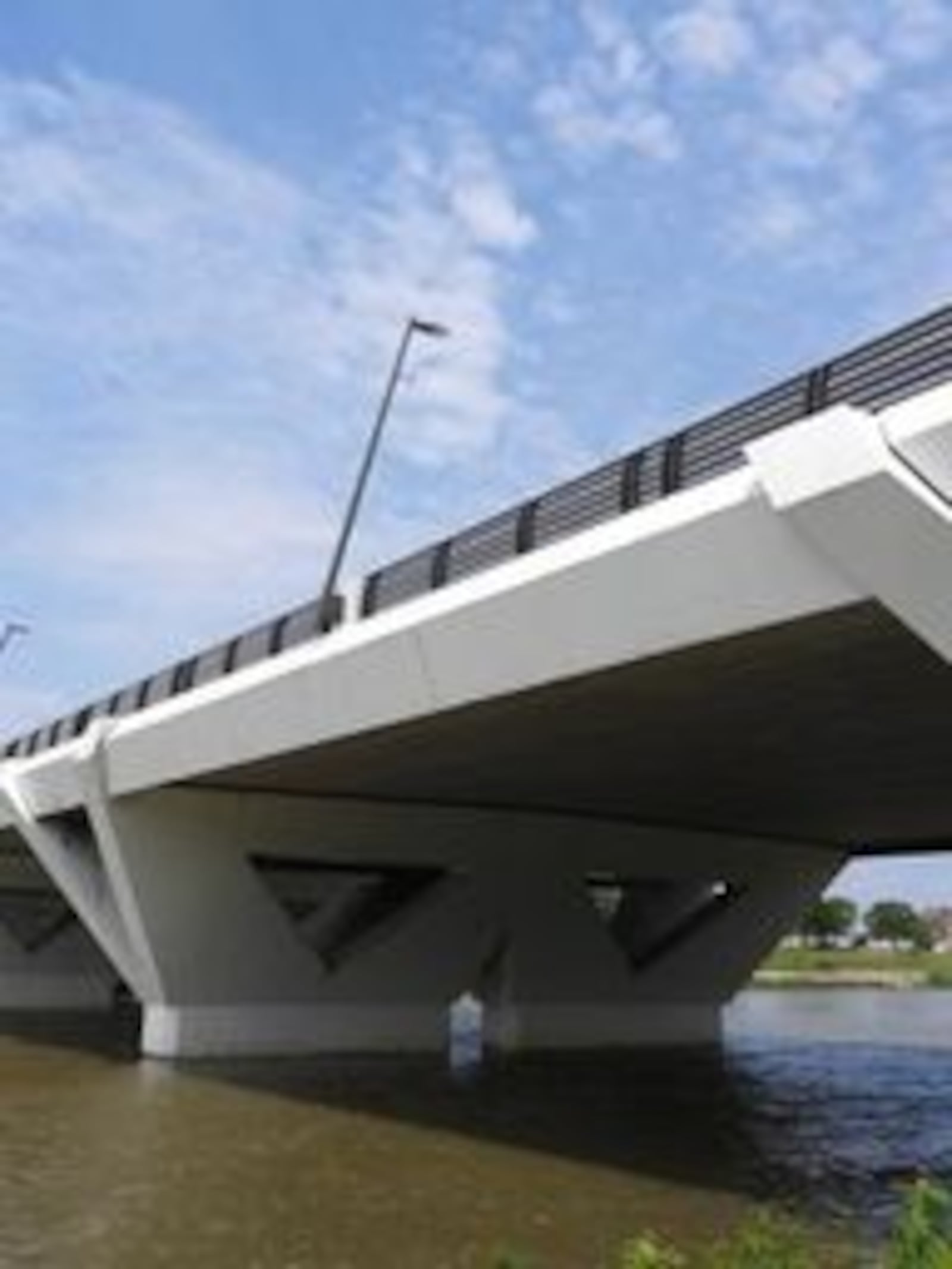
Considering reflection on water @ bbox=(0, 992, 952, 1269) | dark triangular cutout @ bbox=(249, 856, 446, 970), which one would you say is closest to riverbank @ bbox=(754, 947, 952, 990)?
dark triangular cutout @ bbox=(249, 856, 446, 970)

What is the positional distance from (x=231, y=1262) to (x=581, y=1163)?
775 cm

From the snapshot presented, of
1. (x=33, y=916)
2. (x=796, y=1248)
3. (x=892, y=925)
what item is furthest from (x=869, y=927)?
(x=796, y=1248)

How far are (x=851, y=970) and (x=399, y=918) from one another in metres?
111

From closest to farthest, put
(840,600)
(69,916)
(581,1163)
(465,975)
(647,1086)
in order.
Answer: (840,600), (581,1163), (647,1086), (465,975), (69,916)

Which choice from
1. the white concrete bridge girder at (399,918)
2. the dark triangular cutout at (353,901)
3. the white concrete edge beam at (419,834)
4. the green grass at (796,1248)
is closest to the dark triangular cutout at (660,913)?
the white concrete bridge girder at (399,918)

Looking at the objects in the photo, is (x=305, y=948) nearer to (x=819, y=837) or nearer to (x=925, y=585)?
(x=819, y=837)

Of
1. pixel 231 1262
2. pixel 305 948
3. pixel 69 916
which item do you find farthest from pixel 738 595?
pixel 69 916

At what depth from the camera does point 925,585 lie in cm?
1436

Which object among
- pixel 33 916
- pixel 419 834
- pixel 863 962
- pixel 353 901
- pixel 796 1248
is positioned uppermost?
pixel 863 962

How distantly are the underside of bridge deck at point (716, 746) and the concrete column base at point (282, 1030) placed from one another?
186 inches

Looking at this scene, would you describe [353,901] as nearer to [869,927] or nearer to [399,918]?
[399,918]

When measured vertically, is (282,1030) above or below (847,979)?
below

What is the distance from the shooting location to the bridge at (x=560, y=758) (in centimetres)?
1600

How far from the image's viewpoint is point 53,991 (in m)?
66.2
